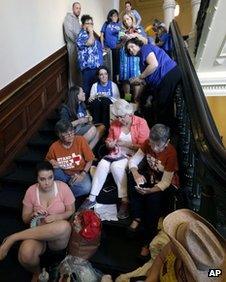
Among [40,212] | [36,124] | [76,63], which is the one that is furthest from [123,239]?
[76,63]

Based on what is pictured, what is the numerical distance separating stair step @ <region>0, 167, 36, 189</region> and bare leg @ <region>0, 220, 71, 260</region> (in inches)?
40.3

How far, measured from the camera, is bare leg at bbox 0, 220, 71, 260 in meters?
2.29

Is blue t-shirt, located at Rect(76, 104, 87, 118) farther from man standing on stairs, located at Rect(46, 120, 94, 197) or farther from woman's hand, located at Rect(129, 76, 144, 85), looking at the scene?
man standing on stairs, located at Rect(46, 120, 94, 197)

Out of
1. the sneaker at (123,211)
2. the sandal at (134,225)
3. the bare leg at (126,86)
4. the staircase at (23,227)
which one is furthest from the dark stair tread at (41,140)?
the sandal at (134,225)

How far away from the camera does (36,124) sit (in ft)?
13.5

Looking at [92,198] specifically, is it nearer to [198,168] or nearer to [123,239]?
[123,239]

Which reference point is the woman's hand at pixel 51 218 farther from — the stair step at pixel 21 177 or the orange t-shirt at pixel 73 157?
the stair step at pixel 21 177

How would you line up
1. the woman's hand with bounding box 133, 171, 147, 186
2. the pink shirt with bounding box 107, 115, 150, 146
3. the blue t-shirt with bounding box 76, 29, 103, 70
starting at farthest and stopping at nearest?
the blue t-shirt with bounding box 76, 29, 103, 70, the pink shirt with bounding box 107, 115, 150, 146, the woman's hand with bounding box 133, 171, 147, 186

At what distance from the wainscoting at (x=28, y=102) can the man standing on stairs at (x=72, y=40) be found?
0.71ft

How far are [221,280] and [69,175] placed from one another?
1.94 metres

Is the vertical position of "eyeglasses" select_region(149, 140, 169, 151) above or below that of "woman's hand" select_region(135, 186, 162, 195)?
above

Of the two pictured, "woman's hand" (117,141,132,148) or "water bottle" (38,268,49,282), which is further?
"woman's hand" (117,141,132,148)

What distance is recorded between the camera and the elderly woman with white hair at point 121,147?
2.74m

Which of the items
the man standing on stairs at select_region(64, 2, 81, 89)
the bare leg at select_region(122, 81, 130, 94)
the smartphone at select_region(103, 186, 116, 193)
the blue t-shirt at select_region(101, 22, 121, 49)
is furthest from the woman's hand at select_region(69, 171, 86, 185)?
the blue t-shirt at select_region(101, 22, 121, 49)
